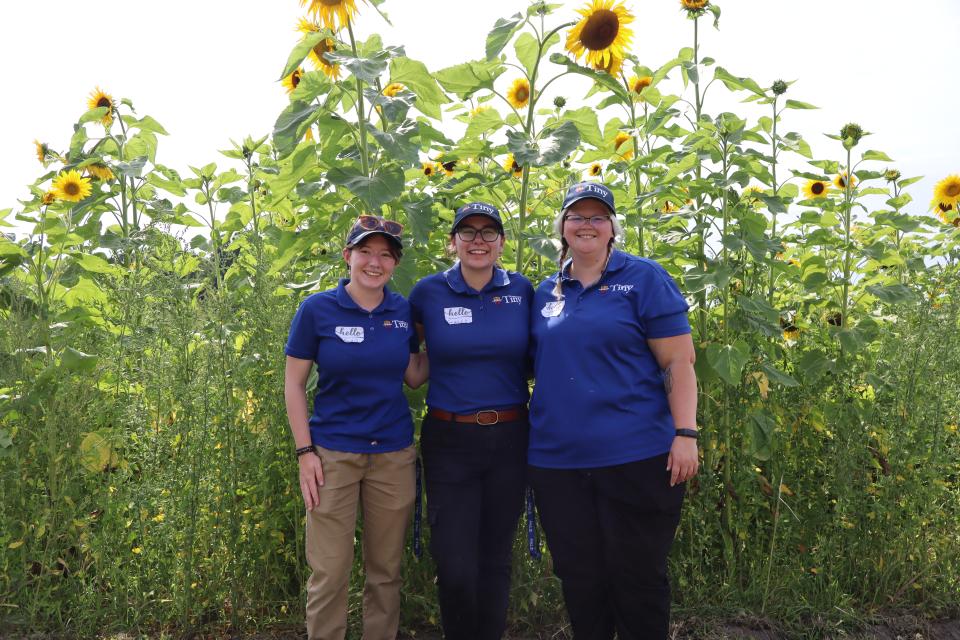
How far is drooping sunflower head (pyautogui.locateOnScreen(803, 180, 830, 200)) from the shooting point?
4915 millimetres

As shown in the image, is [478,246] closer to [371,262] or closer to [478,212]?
[478,212]

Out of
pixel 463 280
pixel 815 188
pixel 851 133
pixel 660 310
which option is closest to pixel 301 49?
pixel 463 280

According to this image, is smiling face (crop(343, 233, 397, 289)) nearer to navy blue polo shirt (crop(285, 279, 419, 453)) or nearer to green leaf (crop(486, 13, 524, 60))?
navy blue polo shirt (crop(285, 279, 419, 453))

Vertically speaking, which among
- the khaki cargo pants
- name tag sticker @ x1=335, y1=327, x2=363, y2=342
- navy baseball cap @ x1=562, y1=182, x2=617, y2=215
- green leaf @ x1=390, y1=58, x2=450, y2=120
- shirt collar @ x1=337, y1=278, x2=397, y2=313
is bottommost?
the khaki cargo pants

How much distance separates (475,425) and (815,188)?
3.33 metres

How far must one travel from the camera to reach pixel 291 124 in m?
3.04

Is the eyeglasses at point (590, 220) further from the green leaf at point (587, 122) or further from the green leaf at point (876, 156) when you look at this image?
the green leaf at point (876, 156)

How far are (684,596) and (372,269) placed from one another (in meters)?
2.45

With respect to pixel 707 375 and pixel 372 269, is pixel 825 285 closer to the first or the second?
pixel 707 375

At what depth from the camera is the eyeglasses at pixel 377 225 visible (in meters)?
2.98

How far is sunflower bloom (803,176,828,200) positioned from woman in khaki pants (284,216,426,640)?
3307mm

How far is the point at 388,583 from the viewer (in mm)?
3119

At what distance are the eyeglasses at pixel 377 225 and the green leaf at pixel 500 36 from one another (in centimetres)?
93

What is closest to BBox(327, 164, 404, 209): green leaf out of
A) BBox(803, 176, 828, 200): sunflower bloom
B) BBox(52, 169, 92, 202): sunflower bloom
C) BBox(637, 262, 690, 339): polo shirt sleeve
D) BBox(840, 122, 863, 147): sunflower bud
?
BBox(637, 262, 690, 339): polo shirt sleeve
